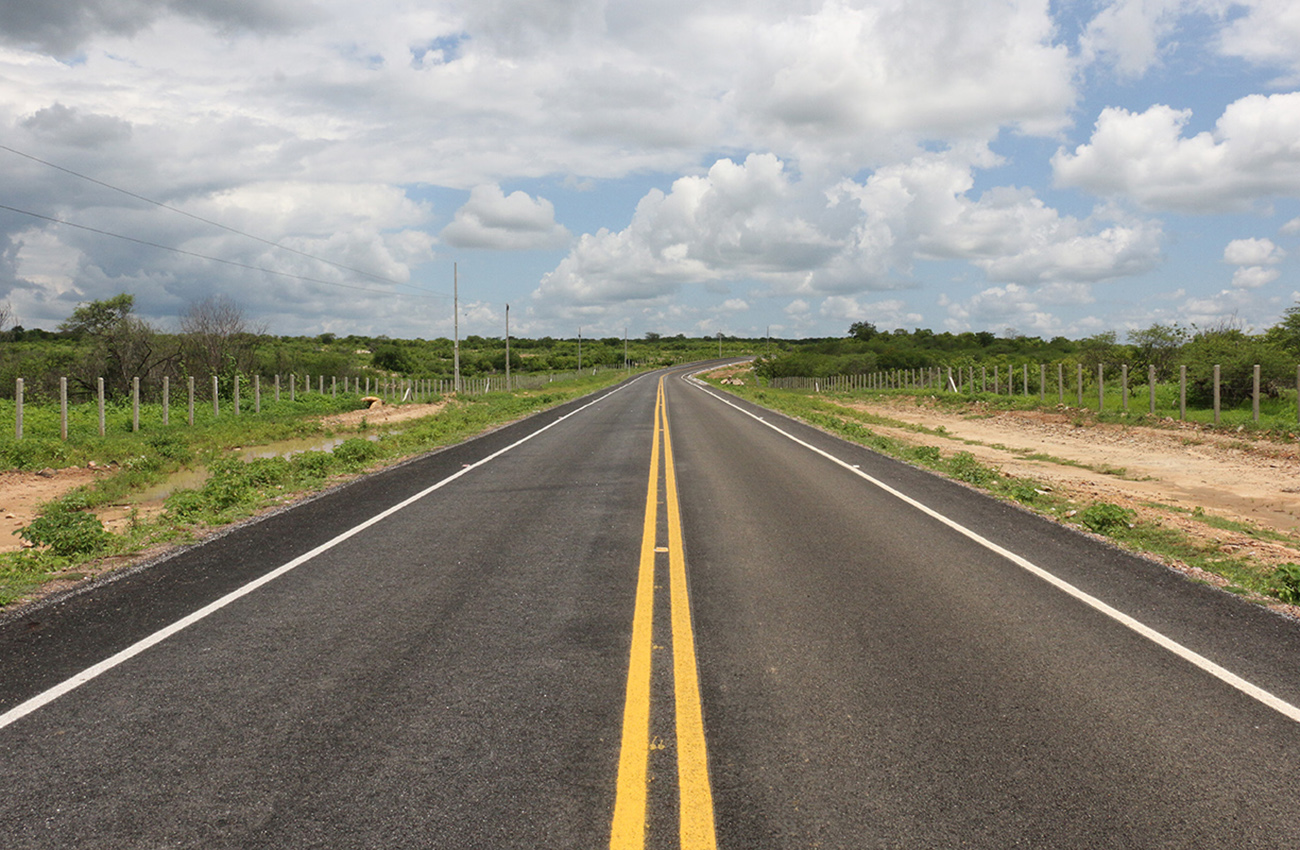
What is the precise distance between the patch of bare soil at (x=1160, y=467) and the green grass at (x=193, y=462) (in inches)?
500

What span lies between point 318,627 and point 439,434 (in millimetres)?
17811

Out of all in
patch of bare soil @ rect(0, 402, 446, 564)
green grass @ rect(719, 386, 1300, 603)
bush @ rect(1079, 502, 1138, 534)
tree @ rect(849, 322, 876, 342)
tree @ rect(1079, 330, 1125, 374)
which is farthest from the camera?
tree @ rect(849, 322, 876, 342)

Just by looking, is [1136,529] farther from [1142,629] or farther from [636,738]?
[636,738]

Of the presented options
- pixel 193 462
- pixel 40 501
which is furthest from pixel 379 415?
pixel 40 501

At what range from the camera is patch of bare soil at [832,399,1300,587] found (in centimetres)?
1098

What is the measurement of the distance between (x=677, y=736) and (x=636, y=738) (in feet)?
0.69

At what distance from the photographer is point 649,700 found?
424cm

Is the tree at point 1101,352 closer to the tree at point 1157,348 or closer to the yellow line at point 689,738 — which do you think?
the tree at point 1157,348

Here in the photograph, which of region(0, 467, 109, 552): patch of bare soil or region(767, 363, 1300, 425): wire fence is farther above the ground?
region(767, 363, 1300, 425): wire fence

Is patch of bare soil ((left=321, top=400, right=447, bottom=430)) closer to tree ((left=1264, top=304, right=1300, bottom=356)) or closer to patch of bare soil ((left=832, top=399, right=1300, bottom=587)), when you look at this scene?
patch of bare soil ((left=832, top=399, right=1300, bottom=587))

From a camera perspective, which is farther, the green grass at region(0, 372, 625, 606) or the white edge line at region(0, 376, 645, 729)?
the green grass at region(0, 372, 625, 606)

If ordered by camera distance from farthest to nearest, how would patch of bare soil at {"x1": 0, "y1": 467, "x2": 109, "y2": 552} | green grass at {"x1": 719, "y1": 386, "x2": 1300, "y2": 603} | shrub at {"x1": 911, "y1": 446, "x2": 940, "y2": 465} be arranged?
shrub at {"x1": 911, "y1": 446, "x2": 940, "y2": 465}
patch of bare soil at {"x1": 0, "y1": 467, "x2": 109, "y2": 552}
green grass at {"x1": 719, "y1": 386, "x2": 1300, "y2": 603}

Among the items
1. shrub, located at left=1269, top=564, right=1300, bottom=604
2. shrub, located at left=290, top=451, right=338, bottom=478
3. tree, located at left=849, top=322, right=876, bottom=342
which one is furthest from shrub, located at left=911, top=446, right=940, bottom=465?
tree, located at left=849, top=322, right=876, bottom=342

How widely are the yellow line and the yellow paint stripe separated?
0.17 m
